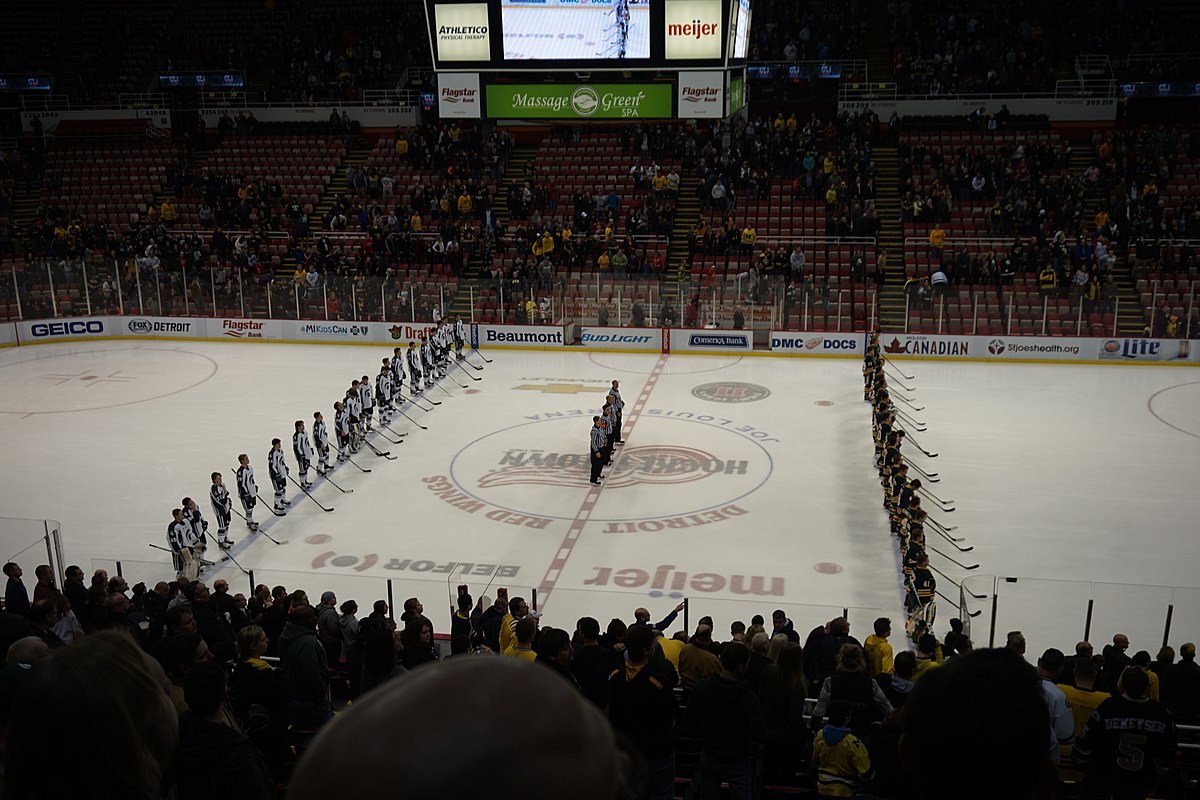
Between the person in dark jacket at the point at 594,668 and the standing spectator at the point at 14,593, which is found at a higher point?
the person in dark jacket at the point at 594,668

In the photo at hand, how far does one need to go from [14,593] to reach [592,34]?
37.8 ft

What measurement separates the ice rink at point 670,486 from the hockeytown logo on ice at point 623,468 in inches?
2.5

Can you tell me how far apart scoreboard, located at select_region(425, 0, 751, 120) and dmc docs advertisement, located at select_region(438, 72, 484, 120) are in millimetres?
17

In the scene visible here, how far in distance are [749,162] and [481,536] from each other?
20842 millimetres

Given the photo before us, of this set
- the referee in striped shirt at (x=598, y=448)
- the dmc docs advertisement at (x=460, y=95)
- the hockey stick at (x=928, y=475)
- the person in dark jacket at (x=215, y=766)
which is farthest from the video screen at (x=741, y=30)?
the person in dark jacket at (x=215, y=766)

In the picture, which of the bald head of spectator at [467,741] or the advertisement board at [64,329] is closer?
the bald head of spectator at [467,741]

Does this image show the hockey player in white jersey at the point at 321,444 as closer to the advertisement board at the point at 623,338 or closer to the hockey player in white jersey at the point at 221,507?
the hockey player in white jersey at the point at 221,507

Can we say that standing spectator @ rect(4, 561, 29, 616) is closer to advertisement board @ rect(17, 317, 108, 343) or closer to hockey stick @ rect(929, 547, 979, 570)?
hockey stick @ rect(929, 547, 979, 570)

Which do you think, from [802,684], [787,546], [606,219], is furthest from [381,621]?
[606,219]

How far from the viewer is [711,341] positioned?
27688 millimetres

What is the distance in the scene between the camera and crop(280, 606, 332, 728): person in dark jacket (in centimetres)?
646

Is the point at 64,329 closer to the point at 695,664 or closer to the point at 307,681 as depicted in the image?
the point at 307,681

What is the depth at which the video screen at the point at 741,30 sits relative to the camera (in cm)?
1689

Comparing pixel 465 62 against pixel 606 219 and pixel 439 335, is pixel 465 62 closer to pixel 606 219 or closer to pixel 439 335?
pixel 439 335
